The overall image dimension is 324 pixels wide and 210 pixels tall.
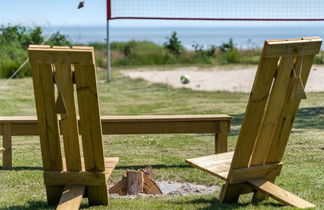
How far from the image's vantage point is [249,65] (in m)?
21.2

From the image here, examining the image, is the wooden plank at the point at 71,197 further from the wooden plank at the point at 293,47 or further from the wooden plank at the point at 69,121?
the wooden plank at the point at 293,47

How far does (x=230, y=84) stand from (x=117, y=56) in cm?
1069

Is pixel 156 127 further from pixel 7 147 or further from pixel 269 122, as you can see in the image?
pixel 269 122

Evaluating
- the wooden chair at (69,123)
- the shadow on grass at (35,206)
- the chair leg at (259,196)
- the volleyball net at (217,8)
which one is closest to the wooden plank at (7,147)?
the shadow on grass at (35,206)

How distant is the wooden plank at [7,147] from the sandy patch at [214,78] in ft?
28.5

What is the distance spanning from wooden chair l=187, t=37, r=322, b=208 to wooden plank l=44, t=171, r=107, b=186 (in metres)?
0.86

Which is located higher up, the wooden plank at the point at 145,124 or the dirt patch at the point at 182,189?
the wooden plank at the point at 145,124

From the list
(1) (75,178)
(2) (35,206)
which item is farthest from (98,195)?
(2) (35,206)

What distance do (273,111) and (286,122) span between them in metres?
0.19

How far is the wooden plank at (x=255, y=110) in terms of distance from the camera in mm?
5090

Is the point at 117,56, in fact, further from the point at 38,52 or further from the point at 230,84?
the point at 38,52

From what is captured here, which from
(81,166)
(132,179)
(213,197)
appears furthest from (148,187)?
(81,166)

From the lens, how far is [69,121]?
5.27m

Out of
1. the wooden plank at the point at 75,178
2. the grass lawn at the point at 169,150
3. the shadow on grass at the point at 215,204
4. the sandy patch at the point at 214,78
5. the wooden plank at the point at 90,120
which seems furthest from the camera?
the sandy patch at the point at 214,78
